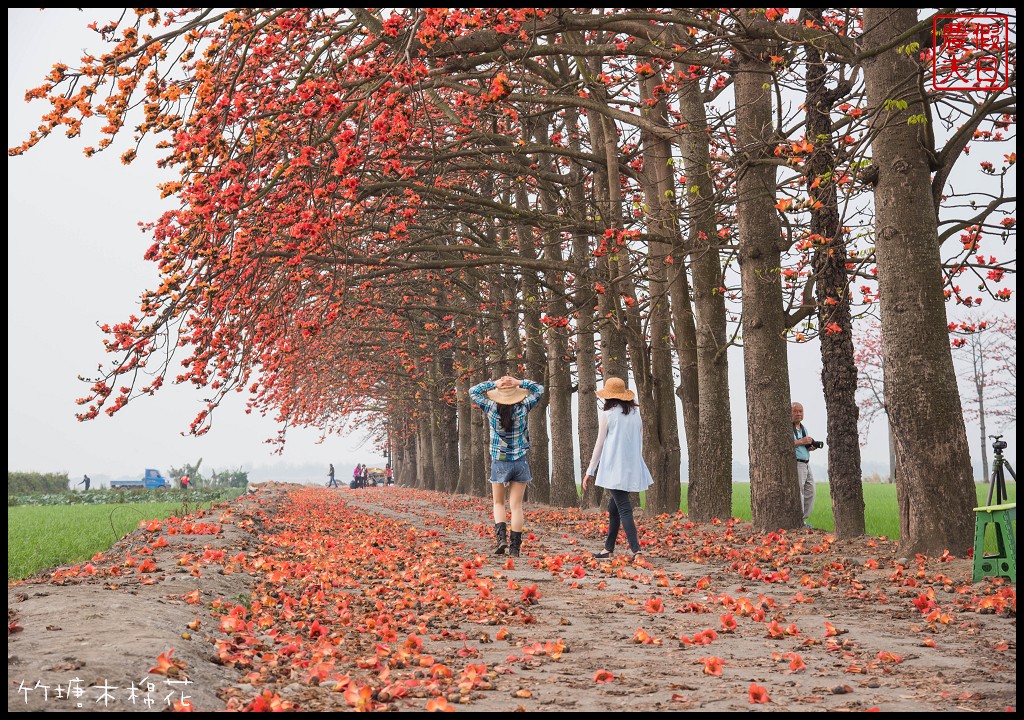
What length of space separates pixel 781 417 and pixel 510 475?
398cm

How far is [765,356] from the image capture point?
1196 cm

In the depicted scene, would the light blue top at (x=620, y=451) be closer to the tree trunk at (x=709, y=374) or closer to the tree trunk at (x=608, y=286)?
the tree trunk at (x=709, y=374)

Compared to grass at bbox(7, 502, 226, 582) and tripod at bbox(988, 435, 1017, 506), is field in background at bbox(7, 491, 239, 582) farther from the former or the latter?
tripod at bbox(988, 435, 1017, 506)

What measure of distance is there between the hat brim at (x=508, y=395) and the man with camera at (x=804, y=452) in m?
4.41

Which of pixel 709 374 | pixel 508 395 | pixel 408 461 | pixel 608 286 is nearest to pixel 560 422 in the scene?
pixel 608 286

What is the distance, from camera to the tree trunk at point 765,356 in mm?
11859

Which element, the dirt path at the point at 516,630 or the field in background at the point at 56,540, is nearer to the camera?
the dirt path at the point at 516,630

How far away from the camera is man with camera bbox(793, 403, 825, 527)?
41.7 feet

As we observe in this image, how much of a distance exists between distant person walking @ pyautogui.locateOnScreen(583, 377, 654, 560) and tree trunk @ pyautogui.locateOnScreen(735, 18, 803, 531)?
2.21 metres

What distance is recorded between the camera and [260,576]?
30.7 ft

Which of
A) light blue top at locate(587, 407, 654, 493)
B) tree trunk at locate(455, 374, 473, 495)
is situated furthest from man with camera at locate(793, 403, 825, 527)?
tree trunk at locate(455, 374, 473, 495)

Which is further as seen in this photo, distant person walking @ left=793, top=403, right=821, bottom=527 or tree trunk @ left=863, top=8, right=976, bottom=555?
distant person walking @ left=793, top=403, right=821, bottom=527

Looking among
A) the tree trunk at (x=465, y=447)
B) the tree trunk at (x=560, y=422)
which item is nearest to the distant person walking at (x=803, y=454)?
the tree trunk at (x=560, y=422)

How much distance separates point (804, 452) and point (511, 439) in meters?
4.88
